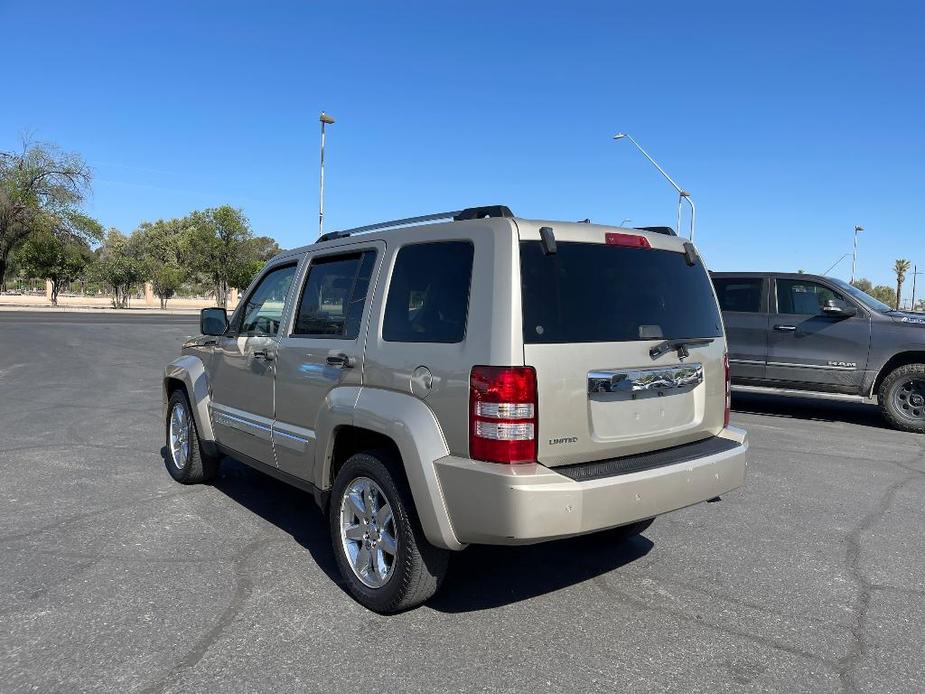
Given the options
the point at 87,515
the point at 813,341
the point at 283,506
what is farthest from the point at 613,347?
the point at 813,341

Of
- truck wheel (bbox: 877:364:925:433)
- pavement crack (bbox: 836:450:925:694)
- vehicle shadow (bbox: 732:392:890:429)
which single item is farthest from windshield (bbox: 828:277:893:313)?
pavement crack (bbox: 836:450:925:694)

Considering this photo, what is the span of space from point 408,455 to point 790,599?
221 centimetres

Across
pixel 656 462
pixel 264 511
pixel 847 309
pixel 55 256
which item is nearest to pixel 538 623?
pixel 656 462

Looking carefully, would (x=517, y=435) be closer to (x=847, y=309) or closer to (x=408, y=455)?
(x=408, y=455)

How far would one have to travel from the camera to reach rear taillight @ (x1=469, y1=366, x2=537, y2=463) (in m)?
2.96

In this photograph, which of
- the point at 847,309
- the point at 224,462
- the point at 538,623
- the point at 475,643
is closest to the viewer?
the point at 475,643

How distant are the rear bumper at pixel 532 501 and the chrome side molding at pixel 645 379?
402mm

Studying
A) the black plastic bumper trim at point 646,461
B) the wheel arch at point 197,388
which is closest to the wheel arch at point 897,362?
the black plastic bumper trim at point 646,461

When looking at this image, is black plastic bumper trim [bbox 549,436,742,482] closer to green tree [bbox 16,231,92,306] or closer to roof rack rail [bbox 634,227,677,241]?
roof rack rail [bbox 634,227,677,241]

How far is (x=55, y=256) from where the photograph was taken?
161 ft

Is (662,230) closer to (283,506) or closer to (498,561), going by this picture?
(498,561)

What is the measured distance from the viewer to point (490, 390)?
2.97 metres

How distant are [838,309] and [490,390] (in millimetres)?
7821

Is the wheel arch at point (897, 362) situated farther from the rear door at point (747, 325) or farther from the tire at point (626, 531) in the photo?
the tire at point (626, 531)
